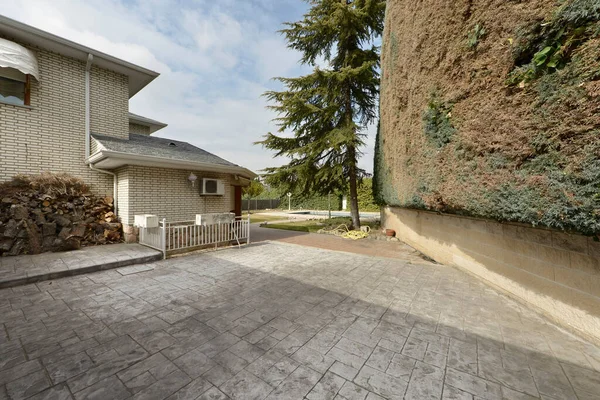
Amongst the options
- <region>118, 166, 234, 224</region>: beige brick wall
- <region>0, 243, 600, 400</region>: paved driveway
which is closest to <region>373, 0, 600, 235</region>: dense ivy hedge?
<region>0, 243, 600, 400</region>: paved driveway

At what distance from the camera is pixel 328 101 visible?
12367 mm

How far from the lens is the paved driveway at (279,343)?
6.66 feet

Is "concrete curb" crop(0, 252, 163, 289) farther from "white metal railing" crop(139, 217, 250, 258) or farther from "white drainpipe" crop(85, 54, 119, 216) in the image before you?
Result: "white drainpipe" crop(85, 54, 119, 216)

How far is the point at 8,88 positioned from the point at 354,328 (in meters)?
11.1

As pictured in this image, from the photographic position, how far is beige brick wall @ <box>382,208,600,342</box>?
2943 mm

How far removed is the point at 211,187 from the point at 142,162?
2240mm

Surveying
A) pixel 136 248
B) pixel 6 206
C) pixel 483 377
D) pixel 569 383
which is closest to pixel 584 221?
pixel 569 383

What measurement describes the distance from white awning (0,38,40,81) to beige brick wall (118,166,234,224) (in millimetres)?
3460

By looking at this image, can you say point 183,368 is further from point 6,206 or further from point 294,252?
point 6,206

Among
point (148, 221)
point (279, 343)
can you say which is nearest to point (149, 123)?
point (148, 221)

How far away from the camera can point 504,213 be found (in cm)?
335

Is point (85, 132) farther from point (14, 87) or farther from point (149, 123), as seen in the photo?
point (149, 123)

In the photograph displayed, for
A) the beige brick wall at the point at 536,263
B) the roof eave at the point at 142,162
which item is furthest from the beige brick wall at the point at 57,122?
the beige brick wall at the point at 536,263

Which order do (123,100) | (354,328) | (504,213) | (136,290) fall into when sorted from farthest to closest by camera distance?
1. (123,100)
2. (136,290)
3. (504,213)
4. (354,328)
